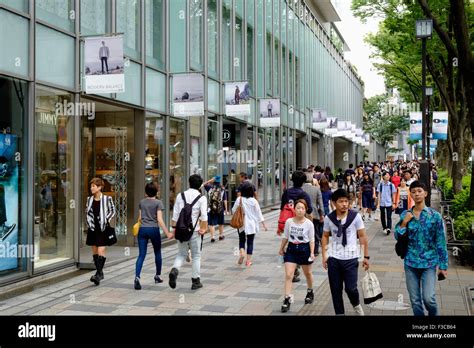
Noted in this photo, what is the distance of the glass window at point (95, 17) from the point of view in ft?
36.8

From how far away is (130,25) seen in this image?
42.8 feet

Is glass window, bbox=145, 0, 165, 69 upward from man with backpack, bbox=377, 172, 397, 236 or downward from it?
upward

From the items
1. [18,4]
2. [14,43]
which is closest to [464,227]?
[14,43]

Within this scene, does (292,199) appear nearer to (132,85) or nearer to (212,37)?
(132,85)

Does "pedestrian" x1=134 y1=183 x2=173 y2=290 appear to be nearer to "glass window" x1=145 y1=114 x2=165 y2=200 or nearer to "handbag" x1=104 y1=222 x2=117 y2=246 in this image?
"handbag" x1=104 y1=222 x2=117 y2=246

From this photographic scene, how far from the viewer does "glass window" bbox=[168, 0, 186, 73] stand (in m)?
14.9

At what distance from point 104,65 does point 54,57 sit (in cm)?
88

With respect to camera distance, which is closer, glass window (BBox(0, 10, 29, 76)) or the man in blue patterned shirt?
the man in blue patterned shirt

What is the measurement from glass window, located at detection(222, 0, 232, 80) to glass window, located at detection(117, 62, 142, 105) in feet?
20.1

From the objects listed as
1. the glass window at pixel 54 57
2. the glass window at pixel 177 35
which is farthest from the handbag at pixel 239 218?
the glass window at pixel 177 35

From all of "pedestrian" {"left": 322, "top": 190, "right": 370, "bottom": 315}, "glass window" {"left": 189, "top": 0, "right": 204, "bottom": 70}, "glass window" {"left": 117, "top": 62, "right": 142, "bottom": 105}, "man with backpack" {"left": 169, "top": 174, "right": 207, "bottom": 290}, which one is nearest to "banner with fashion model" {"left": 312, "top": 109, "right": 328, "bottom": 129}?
"glass window" {"left": 189, "top": 0, "right": 204, "bottom": 70}

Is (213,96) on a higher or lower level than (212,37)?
lower

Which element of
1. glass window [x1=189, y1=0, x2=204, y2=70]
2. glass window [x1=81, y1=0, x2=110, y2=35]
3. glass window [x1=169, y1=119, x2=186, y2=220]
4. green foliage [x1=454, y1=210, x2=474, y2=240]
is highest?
glass window [x1=189, y1=0, x2=204, y2=70]

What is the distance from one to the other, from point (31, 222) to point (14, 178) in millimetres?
781
